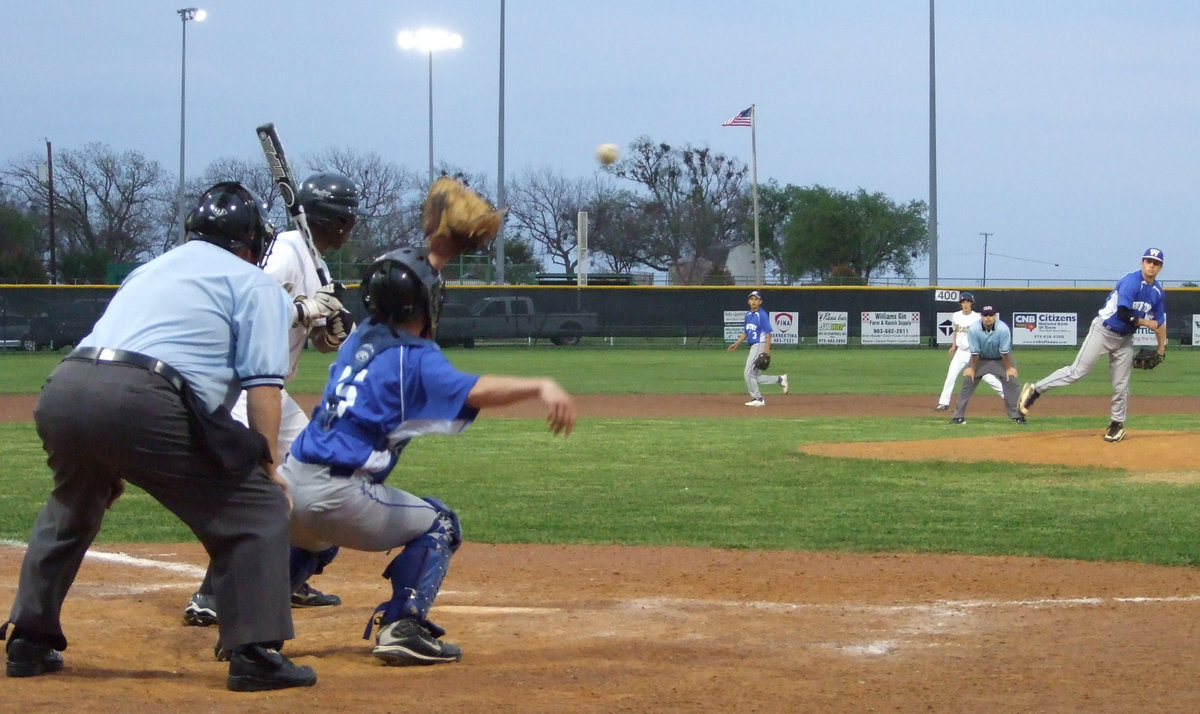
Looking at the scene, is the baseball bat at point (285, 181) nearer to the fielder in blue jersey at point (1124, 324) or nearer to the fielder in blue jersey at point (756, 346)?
the fielder in blue jersey at point (1124, 324)

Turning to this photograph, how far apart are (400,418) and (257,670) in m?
0.92

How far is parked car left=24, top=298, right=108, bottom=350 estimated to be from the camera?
34688 mm

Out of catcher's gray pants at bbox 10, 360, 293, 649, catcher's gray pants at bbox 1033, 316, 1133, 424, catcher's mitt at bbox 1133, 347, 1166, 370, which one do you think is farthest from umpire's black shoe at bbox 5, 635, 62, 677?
catcher's mitt at bbox 1133, 347, 1166, 370

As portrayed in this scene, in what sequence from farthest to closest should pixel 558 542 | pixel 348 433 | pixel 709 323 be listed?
pixel 709 323 → pixel 558 542 → pixel 348 433

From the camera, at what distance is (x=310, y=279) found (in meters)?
5.34

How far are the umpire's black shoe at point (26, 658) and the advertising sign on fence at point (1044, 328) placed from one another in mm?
39169

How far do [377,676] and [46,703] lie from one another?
1.05 meters

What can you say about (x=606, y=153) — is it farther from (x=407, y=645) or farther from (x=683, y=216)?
(x=683, y=216)

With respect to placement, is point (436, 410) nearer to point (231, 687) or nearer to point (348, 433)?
point (348, 433)

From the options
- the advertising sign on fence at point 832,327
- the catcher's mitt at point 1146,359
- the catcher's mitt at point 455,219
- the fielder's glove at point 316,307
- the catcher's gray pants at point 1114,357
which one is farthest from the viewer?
the advertising sign on fence at point 832,327

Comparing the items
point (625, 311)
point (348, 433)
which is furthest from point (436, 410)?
point (625, 311)

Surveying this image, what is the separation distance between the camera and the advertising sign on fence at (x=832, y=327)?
40.5 m

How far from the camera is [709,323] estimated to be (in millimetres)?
40375

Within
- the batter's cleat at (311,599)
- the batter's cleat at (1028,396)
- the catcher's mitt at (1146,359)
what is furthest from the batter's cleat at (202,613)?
the batter's cleat at (1028,396)
